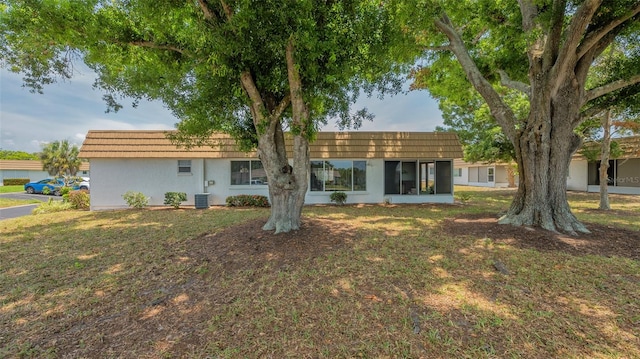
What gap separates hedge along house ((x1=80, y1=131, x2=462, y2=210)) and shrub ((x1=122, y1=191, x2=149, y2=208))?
464 millimetres

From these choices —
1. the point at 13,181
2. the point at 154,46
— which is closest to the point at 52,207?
the point at 154,46

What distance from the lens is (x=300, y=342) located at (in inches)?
108

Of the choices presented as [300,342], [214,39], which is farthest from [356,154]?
[300,342]

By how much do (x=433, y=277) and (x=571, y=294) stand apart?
170 cm

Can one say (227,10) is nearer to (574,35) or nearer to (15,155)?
(574,35)

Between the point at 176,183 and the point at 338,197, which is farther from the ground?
the point at 176,183

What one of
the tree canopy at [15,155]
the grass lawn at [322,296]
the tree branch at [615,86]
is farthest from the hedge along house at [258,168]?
the tree canopy at [15,155]

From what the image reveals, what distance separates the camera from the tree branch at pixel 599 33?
5.49 metres

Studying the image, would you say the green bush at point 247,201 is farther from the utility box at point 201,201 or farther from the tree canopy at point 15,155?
the tree canopy at point 15,155

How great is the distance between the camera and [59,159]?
30797mm

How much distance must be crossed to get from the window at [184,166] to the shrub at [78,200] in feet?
Result: 14.9

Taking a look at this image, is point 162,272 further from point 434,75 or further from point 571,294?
point 434,75

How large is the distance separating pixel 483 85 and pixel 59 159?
4133cm

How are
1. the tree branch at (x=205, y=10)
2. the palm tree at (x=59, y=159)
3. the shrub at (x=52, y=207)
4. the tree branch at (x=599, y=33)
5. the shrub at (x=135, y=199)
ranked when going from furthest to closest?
the palm tree at (x=59, y=159), the shrub at (x=135, y=199), the shrub at (x=52, y=207), the tree branch at (x=599, y=33), the tree branch at (x=205, y=10)
